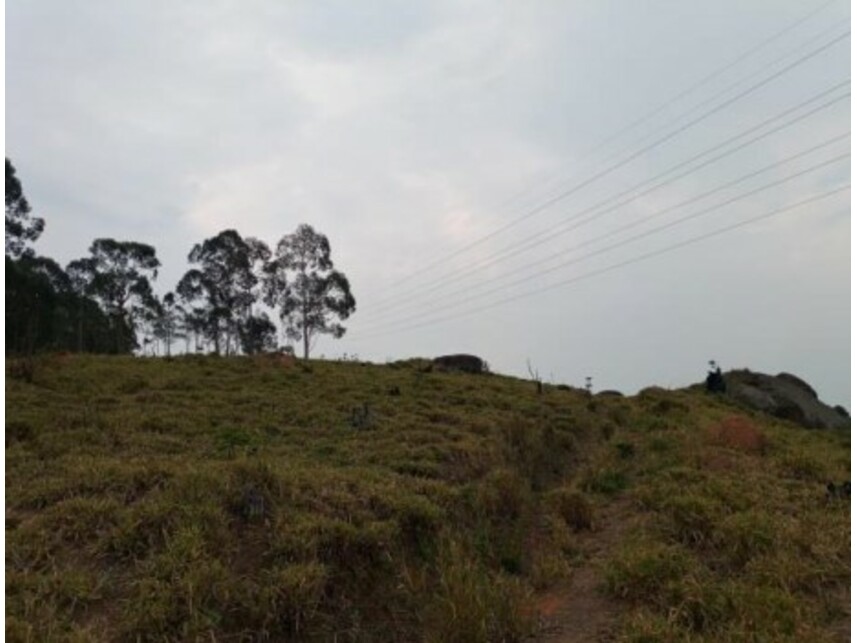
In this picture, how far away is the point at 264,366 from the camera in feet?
61.7

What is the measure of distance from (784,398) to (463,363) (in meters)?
10.9

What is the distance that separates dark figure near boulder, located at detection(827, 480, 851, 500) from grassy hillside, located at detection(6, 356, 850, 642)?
180 mm

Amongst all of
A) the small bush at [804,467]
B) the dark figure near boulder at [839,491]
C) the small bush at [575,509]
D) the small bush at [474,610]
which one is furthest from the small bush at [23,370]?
the dark figure near boulder at [839,491]

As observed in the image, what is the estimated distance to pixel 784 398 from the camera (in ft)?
83.9

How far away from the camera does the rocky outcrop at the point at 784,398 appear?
2458 cm

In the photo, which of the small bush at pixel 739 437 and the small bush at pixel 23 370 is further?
the small bush at pixel 23 370

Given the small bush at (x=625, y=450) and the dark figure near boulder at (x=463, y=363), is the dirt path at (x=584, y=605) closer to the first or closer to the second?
the small bush at (x=625, y=450)

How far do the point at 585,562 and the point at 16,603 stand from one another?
5.24 meters

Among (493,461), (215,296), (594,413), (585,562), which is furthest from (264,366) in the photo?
(215,296)

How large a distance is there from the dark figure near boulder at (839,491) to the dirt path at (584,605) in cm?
289

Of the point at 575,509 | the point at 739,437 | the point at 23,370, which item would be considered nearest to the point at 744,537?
the point at 575,509

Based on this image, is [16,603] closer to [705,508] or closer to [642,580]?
[642,580]

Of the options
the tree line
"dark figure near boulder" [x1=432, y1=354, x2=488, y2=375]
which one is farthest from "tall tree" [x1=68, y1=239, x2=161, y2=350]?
"dark figure near boulder" [x1=432, y1=354, x2=488, y2=375]

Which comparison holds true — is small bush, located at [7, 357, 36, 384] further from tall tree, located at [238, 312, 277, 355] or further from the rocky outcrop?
tall tree, located at [238, 312, 277, 355]
